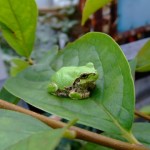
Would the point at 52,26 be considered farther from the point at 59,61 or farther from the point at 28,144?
the point at 28,144

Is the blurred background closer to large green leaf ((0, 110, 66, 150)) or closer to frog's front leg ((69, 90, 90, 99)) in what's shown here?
frog's front leg ((69, 90, 90, 99))

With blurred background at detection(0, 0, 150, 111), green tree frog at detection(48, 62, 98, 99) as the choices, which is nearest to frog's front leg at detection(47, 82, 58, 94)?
green tree frog at detection(48, 62, 98, 99)

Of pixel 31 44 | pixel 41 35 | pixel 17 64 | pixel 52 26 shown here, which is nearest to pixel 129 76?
pixel 31 44

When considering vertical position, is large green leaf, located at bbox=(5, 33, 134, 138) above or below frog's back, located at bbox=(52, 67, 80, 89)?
below

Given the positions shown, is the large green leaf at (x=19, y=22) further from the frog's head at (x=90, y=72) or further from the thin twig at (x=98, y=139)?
the thin twig at (x=98, y=139)

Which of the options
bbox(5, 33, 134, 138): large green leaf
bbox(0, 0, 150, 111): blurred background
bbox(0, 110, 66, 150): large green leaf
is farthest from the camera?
bbox(0, 0, 150, 111): blurred background

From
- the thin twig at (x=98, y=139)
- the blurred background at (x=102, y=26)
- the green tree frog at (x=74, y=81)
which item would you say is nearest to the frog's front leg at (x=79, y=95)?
the green tree frog at (x=74, y=81)

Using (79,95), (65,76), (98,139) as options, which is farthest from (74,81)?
(98,139)

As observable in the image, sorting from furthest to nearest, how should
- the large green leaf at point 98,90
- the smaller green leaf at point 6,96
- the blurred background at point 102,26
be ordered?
the blurred background at point 102,26 → the smaller green leaf at point 6,96 → the large green leaf at point 98,90

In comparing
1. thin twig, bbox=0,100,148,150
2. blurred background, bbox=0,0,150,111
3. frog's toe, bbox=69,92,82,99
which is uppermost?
blurred background, bbox=0,0,150,111
